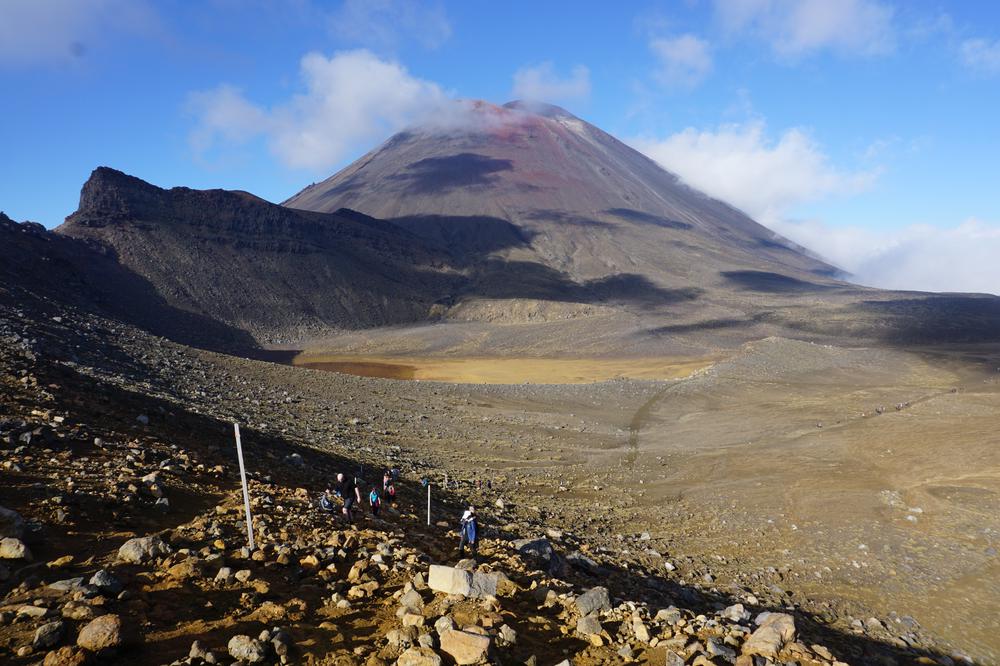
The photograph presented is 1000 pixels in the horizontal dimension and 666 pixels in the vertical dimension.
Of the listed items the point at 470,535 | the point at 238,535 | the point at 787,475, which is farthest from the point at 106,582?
the point at 787,475

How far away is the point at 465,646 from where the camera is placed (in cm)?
382

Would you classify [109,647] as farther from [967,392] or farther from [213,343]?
[213,343]

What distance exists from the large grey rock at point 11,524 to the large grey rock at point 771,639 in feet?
19.2

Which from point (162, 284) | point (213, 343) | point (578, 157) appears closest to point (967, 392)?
point (213, 343)

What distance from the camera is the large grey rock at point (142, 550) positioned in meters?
4.76

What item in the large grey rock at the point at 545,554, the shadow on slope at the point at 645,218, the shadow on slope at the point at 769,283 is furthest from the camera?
the shadow on slope at the point at 645,218

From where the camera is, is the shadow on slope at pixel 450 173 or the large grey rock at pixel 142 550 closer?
the large grey rock at pixel 142 550

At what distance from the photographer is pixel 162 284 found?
62750 millimetres

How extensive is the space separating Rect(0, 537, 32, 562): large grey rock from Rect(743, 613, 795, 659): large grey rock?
5533mm

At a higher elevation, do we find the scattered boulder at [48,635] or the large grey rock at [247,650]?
the scattered boulder at [48,635]

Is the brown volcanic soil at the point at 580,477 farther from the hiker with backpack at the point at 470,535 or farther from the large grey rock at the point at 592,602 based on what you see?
the large grey rock at the point at 592,602

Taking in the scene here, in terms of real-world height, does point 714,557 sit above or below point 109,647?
below

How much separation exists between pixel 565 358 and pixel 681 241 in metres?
69.3

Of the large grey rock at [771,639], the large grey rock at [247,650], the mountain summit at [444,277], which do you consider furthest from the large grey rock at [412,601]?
the mountain summit at [444,277]
